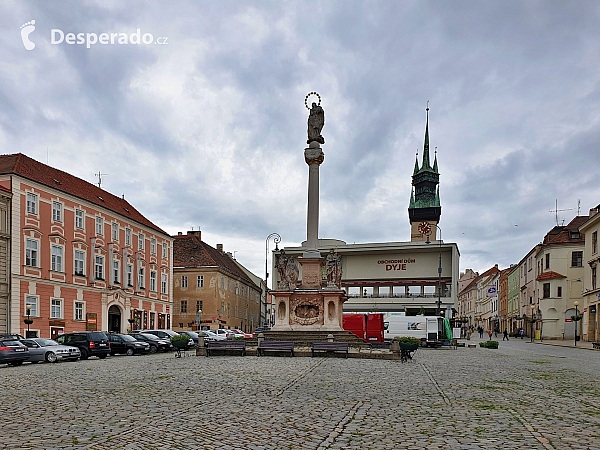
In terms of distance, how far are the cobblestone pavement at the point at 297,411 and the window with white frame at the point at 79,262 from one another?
27.8 meters

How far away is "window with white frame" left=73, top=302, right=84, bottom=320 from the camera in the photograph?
4388 cm

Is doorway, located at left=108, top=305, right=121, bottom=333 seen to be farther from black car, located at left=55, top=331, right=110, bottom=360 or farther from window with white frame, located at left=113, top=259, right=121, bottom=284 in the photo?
black car, located at left=55, top=331, right=110, bottom=360

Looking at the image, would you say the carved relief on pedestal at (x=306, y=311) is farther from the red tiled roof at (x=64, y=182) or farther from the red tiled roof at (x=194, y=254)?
the red tiled roof at (x=194, y=254)

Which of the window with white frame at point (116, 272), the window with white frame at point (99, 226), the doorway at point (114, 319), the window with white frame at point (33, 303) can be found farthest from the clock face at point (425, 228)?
the window with white frame at point (33, 303)

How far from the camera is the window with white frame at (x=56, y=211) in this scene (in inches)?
1658

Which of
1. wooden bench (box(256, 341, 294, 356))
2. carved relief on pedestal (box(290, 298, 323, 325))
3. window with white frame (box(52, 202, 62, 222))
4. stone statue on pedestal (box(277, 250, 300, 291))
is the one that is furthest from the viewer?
window with white frame (box(52, 202, 62, 222))

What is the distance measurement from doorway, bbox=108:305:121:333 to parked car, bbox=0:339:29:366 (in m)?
24.8

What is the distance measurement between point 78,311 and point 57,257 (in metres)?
4.65

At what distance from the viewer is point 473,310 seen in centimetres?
14075

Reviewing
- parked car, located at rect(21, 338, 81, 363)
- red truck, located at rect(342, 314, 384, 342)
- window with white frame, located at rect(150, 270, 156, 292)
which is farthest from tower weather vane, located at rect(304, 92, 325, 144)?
window with white frame, located at rect(150, 270, 156, 292)

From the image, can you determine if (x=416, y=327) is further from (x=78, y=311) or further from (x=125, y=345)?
(x=78, y=311)

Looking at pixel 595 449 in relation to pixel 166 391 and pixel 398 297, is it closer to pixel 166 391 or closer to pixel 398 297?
pixel 166 391

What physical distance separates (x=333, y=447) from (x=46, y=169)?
42440 mm

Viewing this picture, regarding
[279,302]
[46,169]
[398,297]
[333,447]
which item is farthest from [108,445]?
[398,297]
